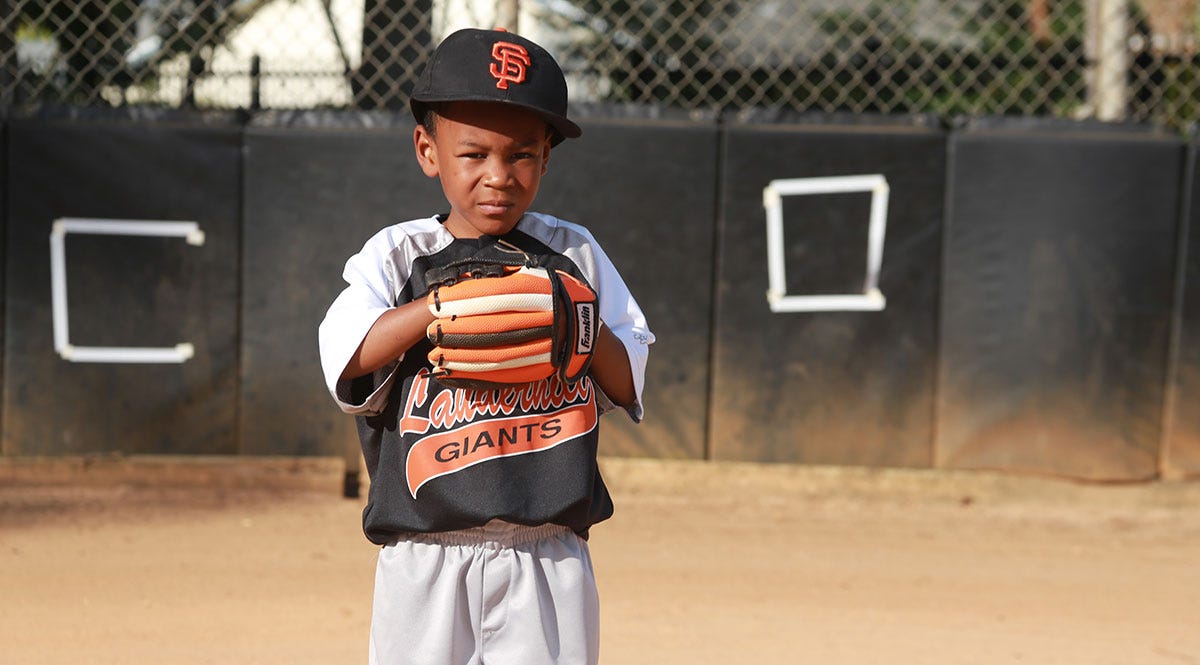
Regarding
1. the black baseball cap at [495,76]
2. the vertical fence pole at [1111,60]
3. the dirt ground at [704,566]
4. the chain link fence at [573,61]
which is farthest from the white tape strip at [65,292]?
the vertical fence pole at [1111,60]

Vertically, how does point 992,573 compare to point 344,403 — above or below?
below

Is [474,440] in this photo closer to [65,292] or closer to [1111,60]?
[65,292]

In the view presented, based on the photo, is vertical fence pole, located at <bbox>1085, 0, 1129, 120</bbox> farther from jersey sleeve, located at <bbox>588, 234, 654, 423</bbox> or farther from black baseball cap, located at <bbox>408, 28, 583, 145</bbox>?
black baseball cap, located at <bbox>408, 28, 583, 145</bbox>

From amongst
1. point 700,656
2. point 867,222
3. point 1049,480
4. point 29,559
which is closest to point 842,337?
point 867,222

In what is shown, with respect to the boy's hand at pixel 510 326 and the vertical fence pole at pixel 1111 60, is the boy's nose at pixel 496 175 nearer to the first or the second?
the boy's hand at pixel 510 326

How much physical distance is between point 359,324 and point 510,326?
0.74 feet

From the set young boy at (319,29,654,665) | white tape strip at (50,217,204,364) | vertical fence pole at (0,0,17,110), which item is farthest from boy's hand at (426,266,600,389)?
vertical fence pole at (0,0,17,110)

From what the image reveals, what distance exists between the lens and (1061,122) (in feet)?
17.1

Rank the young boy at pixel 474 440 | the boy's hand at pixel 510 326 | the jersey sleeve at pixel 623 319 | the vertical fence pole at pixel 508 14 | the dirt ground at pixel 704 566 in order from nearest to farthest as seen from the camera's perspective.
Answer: the boy's hand at pixel 510 326
the young boy at pixel 474 440
the jersey sleeve at pixel 623 319
the dirt ground at pixel 704 566
the vertical fence pole at pixel 508 14

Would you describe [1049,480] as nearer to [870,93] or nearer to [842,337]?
[842,337]

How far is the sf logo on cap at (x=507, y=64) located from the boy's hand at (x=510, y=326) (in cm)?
28

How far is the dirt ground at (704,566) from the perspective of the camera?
3455 mm

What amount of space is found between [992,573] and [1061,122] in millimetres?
1958

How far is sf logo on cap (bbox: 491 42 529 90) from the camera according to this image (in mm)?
1889
